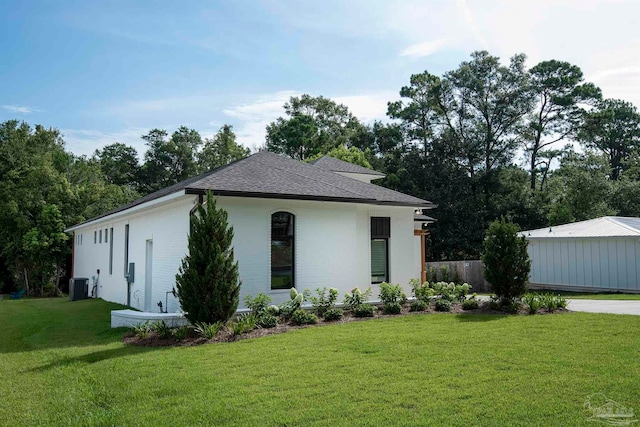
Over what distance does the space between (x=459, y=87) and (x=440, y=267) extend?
19.3 meters

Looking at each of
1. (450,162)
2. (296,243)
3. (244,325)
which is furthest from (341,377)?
(450,162)

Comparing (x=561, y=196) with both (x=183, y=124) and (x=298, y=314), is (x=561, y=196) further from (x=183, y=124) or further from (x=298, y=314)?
(x=183, y=124)

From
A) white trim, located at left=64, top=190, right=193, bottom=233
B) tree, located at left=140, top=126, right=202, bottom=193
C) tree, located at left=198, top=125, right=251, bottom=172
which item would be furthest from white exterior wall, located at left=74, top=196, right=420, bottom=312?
tree, located at left=140, top=126, right=202, bottom=193

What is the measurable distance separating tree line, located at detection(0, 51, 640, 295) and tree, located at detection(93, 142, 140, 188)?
17.1ft

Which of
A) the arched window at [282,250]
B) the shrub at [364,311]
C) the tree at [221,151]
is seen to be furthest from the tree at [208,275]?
the tree at [221,151]

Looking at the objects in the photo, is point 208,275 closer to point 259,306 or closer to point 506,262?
point 259,306

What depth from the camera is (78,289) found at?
22.1m

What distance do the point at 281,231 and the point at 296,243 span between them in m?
0.52

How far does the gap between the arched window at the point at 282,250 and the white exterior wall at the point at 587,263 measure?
50.2 feet

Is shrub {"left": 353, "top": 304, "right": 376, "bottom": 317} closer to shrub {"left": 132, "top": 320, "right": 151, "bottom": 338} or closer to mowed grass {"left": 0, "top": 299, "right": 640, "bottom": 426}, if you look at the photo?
mowed grass {"left": 0, "top": 299, "right": 640, "bottom": 426}

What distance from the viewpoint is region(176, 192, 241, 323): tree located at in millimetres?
10094

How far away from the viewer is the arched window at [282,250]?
42.5ft

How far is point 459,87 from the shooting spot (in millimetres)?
38719

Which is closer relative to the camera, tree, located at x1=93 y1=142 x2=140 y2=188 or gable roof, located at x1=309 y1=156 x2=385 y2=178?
gable roof, located at x1=309 y1=156 x2=385 y2=178
